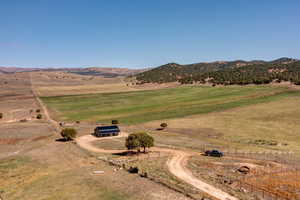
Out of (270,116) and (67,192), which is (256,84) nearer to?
(270,116)

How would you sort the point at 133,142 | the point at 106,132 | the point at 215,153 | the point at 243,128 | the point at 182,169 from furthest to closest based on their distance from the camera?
the point at 243,128, the point at 106,132, the point at 133,142, the point at 215,153, the point at 182,169

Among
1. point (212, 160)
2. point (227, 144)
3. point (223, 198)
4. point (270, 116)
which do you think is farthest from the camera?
point (270, 116)

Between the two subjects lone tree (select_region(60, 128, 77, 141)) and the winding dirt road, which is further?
lone tree (select_region(60, 128, 77, 141))

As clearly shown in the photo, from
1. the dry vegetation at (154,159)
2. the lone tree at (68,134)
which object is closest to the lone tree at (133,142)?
the dry vegetation at (154,159)

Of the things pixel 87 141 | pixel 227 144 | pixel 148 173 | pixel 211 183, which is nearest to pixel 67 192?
pixel 148 173

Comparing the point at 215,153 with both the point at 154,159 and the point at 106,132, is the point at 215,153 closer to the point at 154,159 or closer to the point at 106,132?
the point at 154,159

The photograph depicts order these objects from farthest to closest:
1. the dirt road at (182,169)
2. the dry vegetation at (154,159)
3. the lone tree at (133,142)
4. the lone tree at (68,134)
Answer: the lone tree at (68,134), the lone tree at (133,142), the dry vegetation at (154,159), the dirt road at (182,169)

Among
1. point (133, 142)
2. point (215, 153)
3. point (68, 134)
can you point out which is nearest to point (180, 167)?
point (215, 153)

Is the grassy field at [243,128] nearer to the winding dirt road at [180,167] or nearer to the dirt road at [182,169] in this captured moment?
the dirt road at [182,169]

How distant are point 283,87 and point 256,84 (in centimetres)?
2225

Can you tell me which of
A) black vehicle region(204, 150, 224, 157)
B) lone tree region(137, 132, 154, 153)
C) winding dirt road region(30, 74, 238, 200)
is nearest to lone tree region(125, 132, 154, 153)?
lone tree region(137, 132, 154, 153)

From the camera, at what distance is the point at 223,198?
89.4ft

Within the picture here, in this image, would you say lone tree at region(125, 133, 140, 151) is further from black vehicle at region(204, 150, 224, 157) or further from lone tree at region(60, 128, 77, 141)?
lone tree at region(60, 128, 77, 141)

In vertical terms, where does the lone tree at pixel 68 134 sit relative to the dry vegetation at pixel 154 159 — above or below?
above
